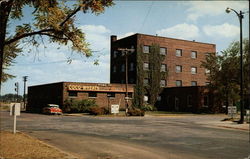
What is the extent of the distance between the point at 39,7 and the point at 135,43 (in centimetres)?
4111

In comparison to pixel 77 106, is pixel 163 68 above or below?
above

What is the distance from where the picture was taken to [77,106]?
4116 centimetres

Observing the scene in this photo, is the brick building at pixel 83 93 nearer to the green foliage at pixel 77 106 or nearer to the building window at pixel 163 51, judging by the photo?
the green foliage at pixel 77 106

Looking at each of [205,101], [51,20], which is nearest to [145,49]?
[205,101]

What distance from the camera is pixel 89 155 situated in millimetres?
9289

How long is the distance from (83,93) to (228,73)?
20819mm

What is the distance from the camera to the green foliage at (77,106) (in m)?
41.0

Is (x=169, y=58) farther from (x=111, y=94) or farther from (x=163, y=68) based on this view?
(x=111, y=94)

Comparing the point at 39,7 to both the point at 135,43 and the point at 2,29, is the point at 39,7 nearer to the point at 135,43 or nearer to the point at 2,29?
the point at 2,29

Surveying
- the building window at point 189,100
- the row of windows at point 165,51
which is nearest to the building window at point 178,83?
the row of windows at point 165,51

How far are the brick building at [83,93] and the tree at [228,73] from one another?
13360 mm

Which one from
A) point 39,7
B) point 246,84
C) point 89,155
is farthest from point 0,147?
point 246,84

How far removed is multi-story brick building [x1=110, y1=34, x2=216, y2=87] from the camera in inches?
2002

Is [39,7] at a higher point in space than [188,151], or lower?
higher
